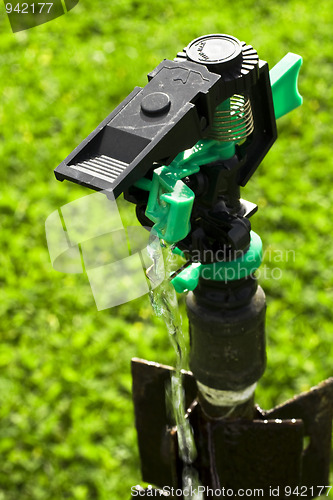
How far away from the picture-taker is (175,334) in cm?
138

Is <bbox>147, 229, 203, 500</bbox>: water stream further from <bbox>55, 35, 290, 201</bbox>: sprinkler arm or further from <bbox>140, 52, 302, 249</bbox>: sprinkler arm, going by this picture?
<bbox>55, 35, 290, 201</bbox>: sprinkler arm

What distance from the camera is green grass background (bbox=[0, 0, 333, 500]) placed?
2.32 m

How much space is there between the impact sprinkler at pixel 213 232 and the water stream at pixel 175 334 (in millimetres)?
24

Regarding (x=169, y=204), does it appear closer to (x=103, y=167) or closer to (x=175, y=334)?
(x=103, y=167)

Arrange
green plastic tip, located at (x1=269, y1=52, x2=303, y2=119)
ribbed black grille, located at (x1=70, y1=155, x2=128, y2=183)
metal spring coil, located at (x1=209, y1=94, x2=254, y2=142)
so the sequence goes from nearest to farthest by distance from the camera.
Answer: ribbed black grille, located at (x1=70, y1=155, x2=128, y2=183) < metal spring coil, located at (x1=209, y1=94, x2=254, y2=142) < green plastic tip, located at (x1=269, y1=52, x2=303, y2=119)

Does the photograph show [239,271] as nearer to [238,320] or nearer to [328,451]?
[238,320]

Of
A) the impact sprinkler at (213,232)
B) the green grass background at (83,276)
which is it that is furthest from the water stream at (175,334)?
the green grass background at (83,276)

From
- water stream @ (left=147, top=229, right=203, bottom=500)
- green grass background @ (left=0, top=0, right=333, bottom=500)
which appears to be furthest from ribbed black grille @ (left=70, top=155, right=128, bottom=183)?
green grass background @ (left=0, top=0, right=333, bottom=500)

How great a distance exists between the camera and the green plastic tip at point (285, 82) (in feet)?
4.20

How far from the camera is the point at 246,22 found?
387cm

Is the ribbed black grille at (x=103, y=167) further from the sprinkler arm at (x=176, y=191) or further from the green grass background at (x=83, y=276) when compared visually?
the green grass background at (x=83, y=276)

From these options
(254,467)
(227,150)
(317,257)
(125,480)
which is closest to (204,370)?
(254,467)

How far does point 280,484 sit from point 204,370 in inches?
14.4

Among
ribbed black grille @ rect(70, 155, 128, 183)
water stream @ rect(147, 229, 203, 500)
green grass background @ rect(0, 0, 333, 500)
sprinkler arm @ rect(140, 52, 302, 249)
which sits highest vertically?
ribbed black grille @ rect(70, 155, 128, 183)
